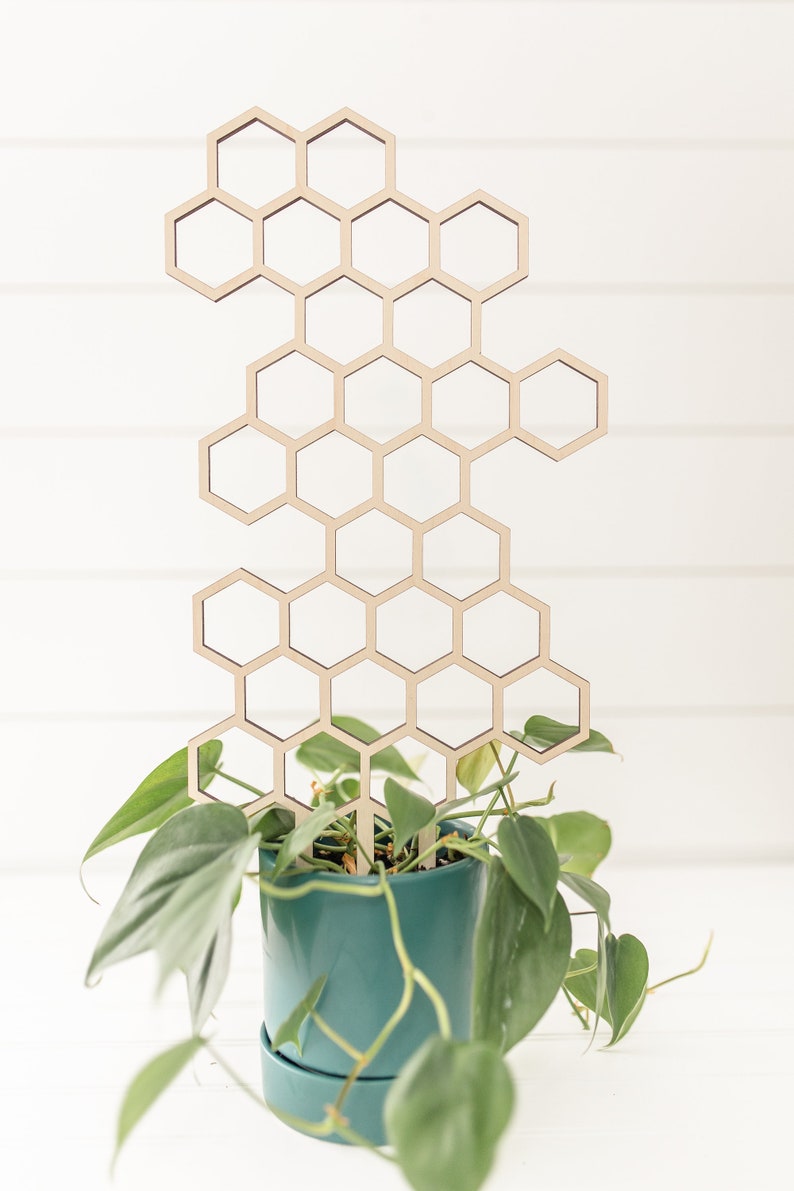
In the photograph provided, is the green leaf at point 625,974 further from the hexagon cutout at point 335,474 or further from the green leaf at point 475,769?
the hexagon cutout at point 335,474

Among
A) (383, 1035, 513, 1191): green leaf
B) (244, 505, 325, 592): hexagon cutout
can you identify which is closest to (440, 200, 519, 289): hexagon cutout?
(244, 505, 325, 592): hexagon cutout

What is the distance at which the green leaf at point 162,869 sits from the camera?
50 cm

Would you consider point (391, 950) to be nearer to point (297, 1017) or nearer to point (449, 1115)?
point (297, 1017)

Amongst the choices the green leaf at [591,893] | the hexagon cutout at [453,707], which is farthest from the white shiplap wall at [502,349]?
the green leaf at [591,893]

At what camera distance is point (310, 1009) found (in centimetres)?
56

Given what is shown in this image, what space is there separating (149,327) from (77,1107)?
0.72 metres

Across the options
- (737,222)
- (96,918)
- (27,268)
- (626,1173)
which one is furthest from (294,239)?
(626,1173)

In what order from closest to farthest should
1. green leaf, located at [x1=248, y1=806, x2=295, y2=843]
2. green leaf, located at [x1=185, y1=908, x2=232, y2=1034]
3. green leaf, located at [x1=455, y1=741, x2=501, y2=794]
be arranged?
green leaf, located at [x1=185, y1=908, x2=232, y2=1034] < green leaf, located at [x1=248, y1=806, x2=295, y2=843] < green leaf, located at [x1=455, y1=741, x2=501, y2=794]

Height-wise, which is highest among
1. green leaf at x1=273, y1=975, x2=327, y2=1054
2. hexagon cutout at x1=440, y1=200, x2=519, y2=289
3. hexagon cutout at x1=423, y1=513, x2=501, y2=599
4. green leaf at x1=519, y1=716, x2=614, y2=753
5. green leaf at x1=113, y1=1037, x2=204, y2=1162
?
hexagon cutout at x1=440, y1=200, x2=519, y2=289

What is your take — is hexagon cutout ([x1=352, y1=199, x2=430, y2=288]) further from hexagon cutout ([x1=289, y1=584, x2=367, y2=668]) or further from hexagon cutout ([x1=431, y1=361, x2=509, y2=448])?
hexagon cutout ([x1=289, y1=584, x2=367, y2=668])

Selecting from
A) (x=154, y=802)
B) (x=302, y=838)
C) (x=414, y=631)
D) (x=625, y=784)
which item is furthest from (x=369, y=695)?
(x=302, y=838)

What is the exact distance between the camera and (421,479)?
1.03 m

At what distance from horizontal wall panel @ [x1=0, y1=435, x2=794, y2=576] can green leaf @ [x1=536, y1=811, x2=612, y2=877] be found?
1.07ft

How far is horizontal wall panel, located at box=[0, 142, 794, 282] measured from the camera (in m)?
1.00
